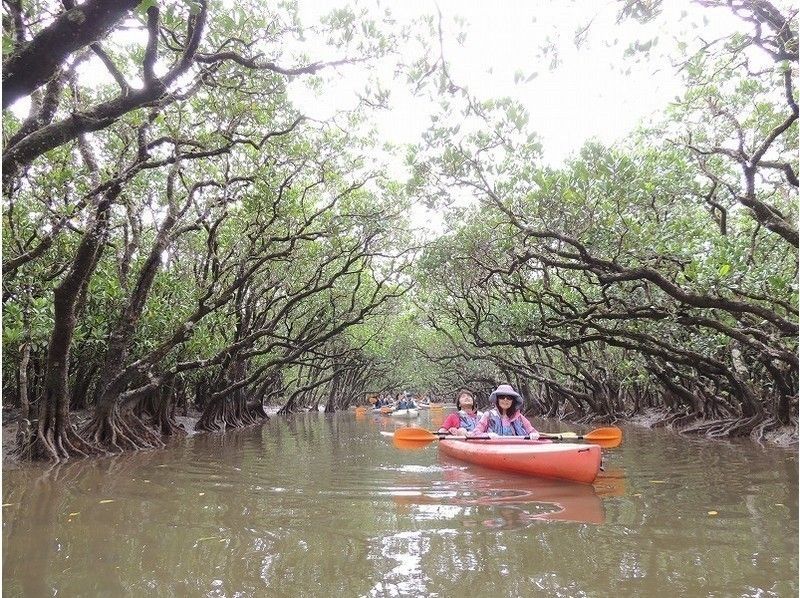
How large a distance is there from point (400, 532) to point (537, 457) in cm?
289

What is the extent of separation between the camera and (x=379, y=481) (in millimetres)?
7398

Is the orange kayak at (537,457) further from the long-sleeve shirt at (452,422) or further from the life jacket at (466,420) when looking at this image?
the life jacket at (466,420)

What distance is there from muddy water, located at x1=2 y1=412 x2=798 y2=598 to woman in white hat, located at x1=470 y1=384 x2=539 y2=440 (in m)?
1.19

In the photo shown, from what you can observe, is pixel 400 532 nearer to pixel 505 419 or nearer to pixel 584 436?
pixel 505 419

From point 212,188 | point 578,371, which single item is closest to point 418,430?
point 212,188

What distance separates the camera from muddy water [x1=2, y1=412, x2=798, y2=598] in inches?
144

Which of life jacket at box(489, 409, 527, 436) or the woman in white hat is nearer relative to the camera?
the woman in white hat

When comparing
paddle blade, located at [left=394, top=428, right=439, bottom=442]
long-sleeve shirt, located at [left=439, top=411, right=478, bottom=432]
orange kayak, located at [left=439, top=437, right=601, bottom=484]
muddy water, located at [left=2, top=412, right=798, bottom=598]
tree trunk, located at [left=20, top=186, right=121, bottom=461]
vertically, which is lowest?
muddy water, located at [left=2, top=412, right=798, bottom=598]

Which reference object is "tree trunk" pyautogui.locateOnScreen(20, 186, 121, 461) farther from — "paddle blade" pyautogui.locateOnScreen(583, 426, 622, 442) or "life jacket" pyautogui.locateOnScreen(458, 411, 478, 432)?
"paddle blade" pyautogui.locateOnScreen(583, 426, 622, 442)

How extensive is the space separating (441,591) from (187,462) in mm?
7077

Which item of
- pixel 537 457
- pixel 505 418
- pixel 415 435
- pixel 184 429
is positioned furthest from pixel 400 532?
pixel 184 429

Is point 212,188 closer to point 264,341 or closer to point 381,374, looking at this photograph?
point 264,341

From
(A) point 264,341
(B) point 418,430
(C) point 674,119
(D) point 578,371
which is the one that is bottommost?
(B) point 418,430

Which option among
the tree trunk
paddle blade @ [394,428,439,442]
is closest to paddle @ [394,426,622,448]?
paddle blade @ [394,428,439,442]
